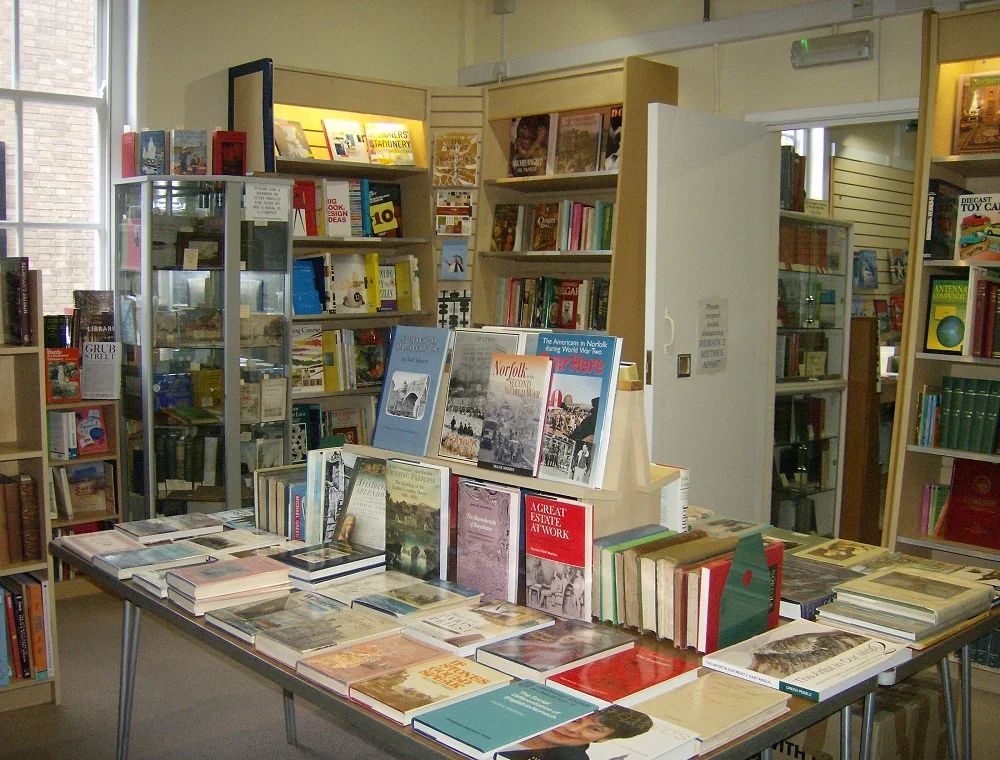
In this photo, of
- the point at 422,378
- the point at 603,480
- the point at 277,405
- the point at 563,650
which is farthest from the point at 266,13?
the point at 563,650

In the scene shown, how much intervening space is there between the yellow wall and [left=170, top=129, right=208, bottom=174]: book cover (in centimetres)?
46

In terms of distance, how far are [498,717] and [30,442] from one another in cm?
263

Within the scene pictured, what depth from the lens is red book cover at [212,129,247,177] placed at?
4.75 meters

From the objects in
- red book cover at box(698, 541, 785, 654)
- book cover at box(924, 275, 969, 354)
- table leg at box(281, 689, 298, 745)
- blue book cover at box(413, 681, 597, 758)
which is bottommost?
table leg at box(281, 689, 298, 745)

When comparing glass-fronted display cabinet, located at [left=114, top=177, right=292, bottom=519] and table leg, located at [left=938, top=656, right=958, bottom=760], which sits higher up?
glass-fronted display cabinet, located at [left=114, top=177, right=292, bottom=519]

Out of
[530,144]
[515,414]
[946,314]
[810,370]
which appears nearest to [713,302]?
[946,314]

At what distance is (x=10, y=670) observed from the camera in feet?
11.4

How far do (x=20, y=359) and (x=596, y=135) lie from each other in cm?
294

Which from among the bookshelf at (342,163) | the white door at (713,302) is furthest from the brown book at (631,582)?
the bookshelf at (342,163)

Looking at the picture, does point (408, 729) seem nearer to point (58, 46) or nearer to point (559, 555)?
point (559, 555)

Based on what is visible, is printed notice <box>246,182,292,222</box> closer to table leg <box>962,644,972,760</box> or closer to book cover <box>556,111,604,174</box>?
book cover <box>556,111,604,174</box>

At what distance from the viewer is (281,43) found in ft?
18.6

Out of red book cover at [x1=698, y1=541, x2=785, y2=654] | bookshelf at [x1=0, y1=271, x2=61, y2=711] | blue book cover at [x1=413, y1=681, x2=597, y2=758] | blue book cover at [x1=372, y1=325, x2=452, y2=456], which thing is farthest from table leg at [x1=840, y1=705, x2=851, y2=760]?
bookshelf at [x1=0, y1=271, x2=61, y2=711]

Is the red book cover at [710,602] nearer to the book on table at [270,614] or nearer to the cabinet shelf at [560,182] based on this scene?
the book on table at [270,614]
